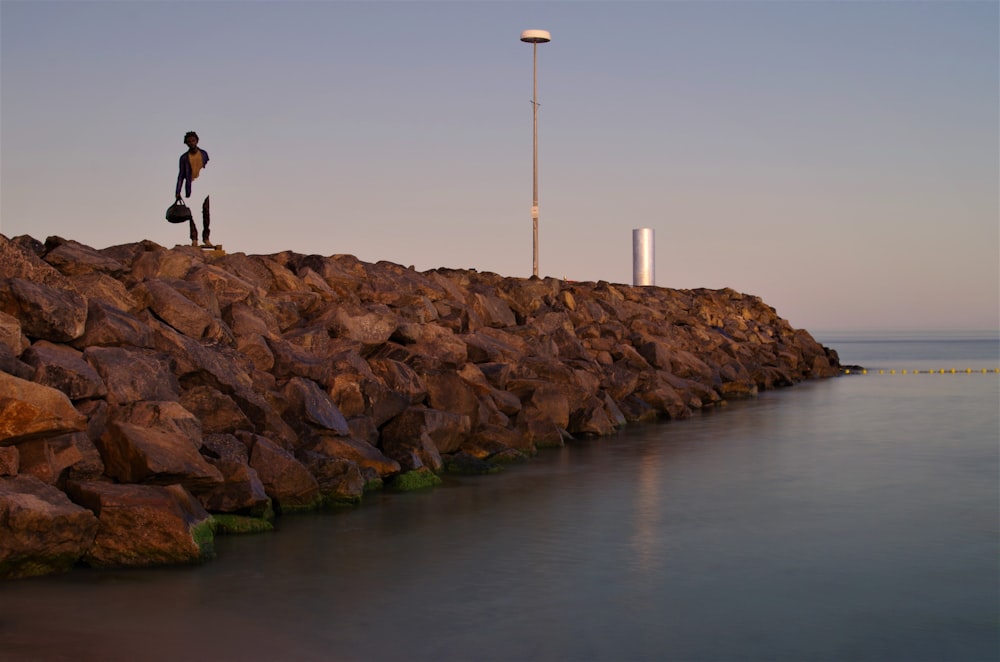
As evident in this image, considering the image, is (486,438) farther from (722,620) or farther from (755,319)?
(755,319)

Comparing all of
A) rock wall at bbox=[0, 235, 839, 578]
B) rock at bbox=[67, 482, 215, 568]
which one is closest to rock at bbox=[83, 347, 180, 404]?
rock wall at bbox=[0, 235, 839, 578]

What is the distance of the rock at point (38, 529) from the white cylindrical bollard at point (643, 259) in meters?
37.3

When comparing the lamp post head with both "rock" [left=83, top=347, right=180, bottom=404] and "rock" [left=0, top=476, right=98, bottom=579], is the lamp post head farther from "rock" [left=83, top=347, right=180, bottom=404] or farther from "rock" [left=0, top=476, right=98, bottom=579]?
"rock" [left=0, top=476, right=98, bottom=579]

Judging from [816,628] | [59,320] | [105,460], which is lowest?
[816,628]

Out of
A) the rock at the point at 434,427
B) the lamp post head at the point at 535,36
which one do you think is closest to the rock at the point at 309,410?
the rock at the point at 434,427

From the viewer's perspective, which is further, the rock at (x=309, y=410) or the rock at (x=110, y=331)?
the rock at (x=309, y=410)

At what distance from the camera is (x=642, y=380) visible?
2719cm

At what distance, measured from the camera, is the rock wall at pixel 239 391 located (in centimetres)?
1059

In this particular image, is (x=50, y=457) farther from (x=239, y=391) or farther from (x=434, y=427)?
(x=434, y=427)

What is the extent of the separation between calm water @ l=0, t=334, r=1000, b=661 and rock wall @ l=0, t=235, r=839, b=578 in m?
0.52

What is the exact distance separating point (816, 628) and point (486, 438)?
948 centimetres

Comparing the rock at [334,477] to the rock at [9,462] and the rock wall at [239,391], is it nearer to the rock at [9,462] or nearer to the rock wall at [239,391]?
the rock wall at [239,391]

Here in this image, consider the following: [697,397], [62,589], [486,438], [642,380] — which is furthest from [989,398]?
[62,589]

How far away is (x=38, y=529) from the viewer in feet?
32.3
